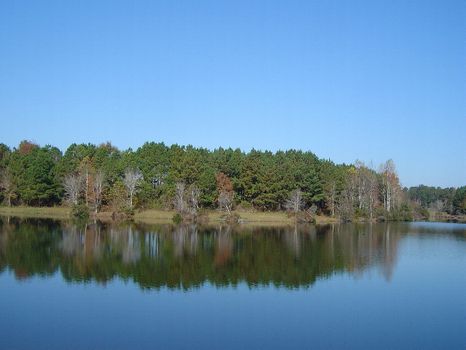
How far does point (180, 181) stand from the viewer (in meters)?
82.9

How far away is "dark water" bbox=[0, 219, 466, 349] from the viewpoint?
19.3 meters

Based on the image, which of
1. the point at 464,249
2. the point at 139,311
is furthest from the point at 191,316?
the point at 464,249

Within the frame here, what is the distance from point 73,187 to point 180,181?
17.2 metres

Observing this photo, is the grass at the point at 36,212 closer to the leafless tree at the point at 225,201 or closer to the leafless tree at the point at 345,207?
the leafless tree at the point at 225,201

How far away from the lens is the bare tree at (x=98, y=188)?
265ft

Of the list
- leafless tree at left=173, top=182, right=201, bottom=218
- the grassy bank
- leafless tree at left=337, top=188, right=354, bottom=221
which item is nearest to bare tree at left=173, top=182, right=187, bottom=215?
leafless tree at left=173, top=182, right=201, bottom=218

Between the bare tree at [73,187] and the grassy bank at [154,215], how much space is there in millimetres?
2434

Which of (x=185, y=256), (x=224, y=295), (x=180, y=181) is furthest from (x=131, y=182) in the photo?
(x=224, y=295)

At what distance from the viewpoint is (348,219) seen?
9100 centimetres

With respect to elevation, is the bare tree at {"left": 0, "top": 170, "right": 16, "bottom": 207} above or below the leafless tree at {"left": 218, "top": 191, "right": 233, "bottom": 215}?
above

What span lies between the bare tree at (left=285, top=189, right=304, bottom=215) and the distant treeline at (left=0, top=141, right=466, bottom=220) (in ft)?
0.55

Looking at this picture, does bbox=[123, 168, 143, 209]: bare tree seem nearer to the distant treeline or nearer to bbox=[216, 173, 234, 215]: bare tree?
the distant treeline

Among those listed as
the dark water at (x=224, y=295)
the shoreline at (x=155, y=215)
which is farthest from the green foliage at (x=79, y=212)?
the dark water at (x=224, y=295)

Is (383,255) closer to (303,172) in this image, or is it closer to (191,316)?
(191,316)
